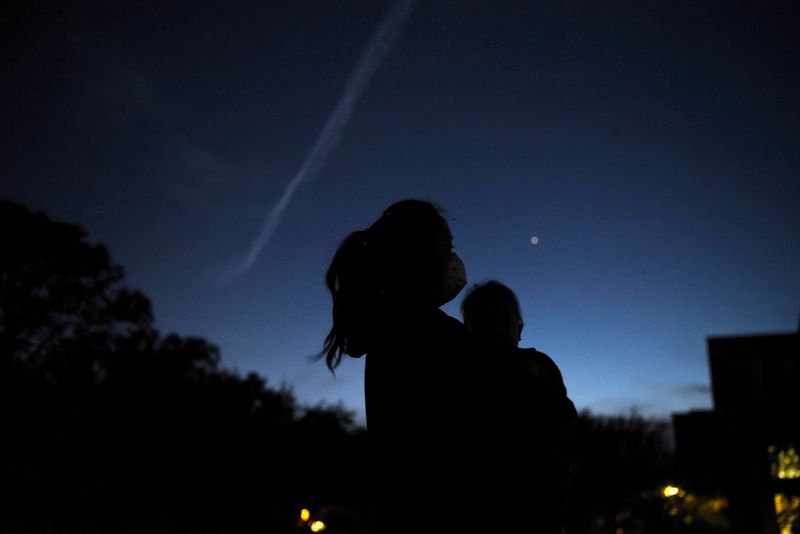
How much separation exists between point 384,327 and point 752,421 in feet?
52.1

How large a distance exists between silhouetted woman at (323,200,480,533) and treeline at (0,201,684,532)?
633 inches

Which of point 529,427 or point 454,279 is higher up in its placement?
point 454,279

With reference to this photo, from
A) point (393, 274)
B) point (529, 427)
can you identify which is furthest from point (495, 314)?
point (529, 427)

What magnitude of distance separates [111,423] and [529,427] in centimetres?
2090

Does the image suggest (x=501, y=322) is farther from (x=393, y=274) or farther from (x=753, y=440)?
(x=753, y=440)

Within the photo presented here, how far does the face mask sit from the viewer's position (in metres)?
1.35

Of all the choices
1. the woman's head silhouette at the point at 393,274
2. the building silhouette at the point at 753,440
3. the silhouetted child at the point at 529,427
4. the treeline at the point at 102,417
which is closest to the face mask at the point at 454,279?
the woman's head silhouette at the point at 393,274

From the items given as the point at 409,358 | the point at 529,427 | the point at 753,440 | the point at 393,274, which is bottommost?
the point at 529,427

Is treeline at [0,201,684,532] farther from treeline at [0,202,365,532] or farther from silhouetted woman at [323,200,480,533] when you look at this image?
silhouetted woman at [323,200,480,533]

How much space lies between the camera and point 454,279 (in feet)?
4.51

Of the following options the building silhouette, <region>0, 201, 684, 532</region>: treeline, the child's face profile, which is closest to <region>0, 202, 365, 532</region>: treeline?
<region>0, 201, 684, 532</region>: treeline

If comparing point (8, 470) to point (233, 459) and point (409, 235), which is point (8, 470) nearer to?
point (233, 459)

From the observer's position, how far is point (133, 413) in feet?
64.8

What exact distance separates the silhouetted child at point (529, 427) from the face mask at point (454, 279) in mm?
182
